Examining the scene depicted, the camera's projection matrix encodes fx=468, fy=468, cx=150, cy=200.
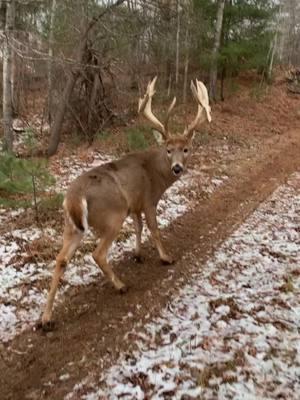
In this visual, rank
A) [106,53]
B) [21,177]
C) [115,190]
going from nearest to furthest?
[115,190] < [21,177] < [106,53]

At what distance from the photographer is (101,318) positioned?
5844mm

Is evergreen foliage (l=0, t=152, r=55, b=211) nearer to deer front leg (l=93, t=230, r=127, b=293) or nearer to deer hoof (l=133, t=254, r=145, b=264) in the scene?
deer hoof (l=133, t=254, r=145, b=264)

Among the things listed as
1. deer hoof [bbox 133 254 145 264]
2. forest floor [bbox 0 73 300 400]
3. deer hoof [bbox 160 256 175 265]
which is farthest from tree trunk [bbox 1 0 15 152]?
deer hoof [bbox 160 256 175 265]

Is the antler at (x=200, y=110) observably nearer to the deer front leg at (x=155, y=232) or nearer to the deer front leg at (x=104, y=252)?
the deer front leg at (x=155, y=232)

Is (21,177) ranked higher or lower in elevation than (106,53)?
lower

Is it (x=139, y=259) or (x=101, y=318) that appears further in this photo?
(x=139, y=259)

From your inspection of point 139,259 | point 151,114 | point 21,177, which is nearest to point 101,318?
point 139,259

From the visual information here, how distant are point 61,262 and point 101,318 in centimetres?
86

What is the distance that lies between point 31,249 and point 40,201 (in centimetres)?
172

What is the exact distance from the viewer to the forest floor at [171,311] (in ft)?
15.3

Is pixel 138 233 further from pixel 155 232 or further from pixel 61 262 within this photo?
pixel 61 262

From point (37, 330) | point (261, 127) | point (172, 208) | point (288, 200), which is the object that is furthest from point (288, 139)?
point (37, 330)

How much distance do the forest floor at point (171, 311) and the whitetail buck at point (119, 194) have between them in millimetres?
432

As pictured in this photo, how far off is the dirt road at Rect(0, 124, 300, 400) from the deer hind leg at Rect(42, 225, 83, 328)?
20cm
